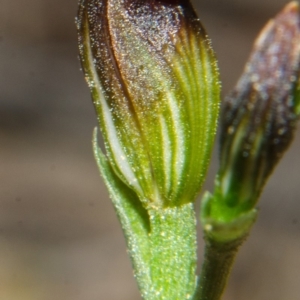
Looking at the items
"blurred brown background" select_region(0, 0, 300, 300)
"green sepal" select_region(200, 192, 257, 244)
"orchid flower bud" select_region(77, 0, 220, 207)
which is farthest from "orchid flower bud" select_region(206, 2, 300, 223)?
"blurred brown background" select_region(0, 0, 300, 300)

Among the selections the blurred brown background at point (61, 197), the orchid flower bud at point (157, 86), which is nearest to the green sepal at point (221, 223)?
the orchid flower bud at point (157, 86)

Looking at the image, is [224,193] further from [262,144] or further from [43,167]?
[43,167]

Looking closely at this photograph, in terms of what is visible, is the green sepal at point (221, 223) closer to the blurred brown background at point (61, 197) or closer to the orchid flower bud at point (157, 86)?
the orchid flower bud at point (157, 86)

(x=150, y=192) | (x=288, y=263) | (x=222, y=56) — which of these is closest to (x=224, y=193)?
(x=150, y=192)

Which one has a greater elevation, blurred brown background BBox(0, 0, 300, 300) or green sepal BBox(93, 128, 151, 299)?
green sepal BBox(93, 128, 151, 299)

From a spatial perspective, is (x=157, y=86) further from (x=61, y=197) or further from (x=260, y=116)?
(x=61, y=197)

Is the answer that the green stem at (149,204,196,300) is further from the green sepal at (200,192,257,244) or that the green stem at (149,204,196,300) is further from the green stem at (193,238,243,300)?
the green sepal at (200,192,257,244)
